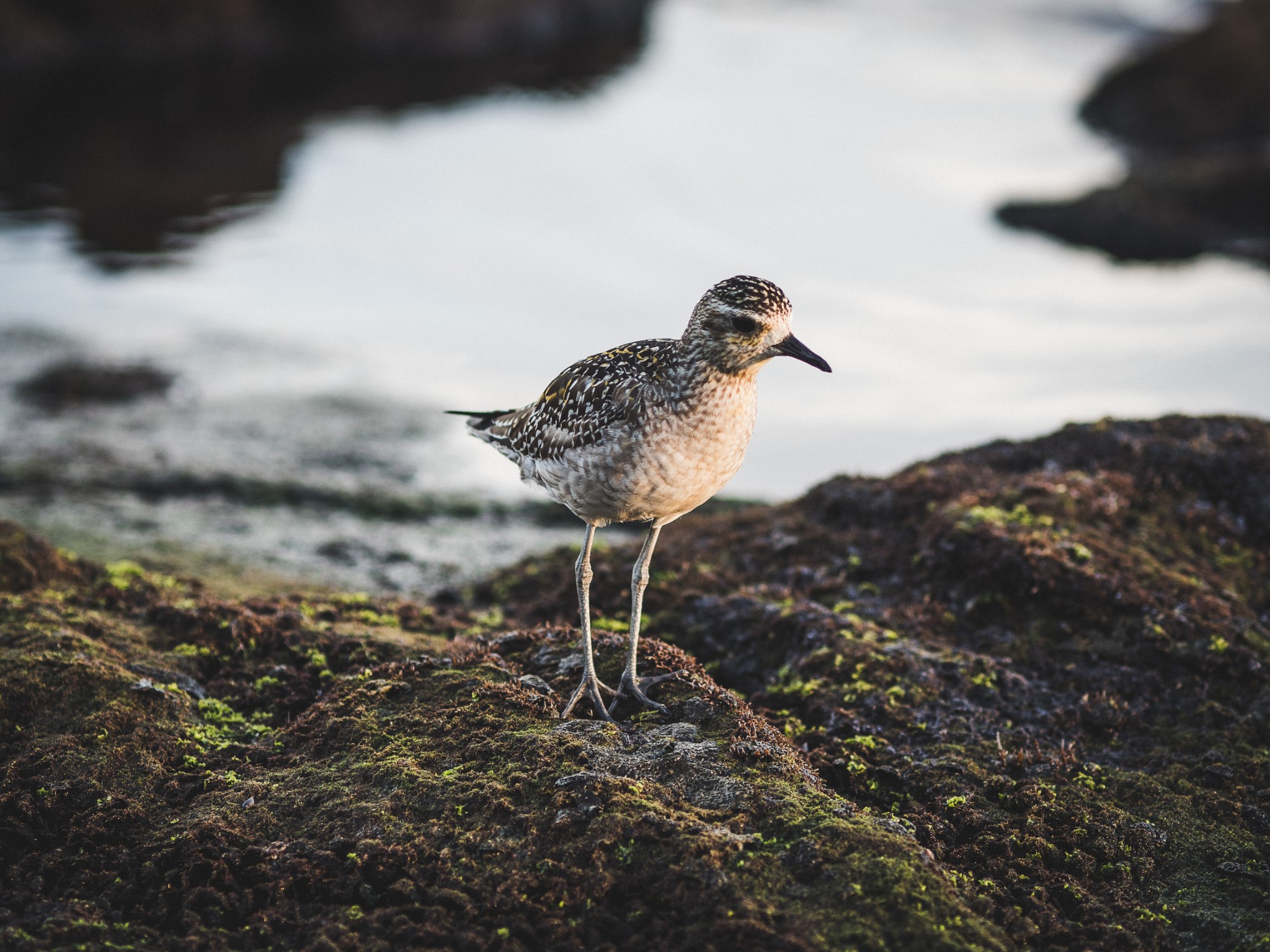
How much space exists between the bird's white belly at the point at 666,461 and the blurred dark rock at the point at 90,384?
10676 millimetres

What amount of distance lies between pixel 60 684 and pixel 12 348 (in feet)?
36.9

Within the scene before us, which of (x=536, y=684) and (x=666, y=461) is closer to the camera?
(x=666, y=461)

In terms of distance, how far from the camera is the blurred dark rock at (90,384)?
563 inches

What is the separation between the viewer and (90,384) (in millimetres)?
14695

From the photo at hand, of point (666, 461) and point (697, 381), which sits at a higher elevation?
point (697, 381)

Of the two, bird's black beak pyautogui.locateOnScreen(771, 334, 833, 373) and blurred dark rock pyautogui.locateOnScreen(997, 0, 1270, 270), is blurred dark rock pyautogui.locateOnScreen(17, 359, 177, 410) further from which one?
blurred dark rock pyautogui.locateOnScreen(997, 0, 1270, 270)

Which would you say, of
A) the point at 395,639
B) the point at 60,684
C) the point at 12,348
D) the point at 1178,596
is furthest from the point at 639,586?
the point at 12,348

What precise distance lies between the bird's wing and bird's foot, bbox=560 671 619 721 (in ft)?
4.13

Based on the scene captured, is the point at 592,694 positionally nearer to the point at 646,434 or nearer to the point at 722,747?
the point at 722,747

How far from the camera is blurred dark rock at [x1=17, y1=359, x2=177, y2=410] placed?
1431cm

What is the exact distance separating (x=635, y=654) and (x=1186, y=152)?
888 inches

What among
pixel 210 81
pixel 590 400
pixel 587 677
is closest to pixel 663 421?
pixel 590 400

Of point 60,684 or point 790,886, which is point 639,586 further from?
point 60,684

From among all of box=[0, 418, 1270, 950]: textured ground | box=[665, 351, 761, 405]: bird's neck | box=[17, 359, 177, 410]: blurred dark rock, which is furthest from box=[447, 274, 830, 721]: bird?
box=[17, 359, 177, 410]: blurred dark rock
